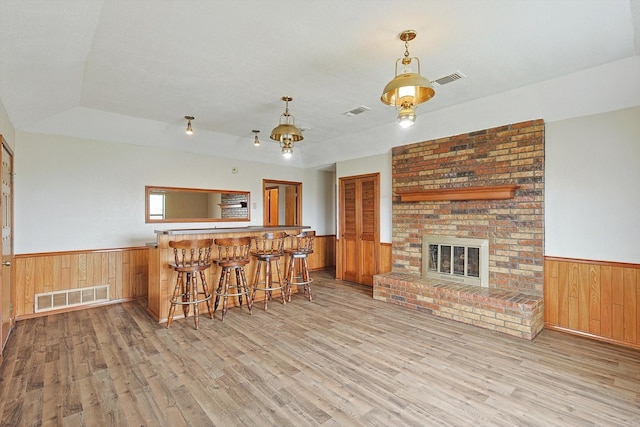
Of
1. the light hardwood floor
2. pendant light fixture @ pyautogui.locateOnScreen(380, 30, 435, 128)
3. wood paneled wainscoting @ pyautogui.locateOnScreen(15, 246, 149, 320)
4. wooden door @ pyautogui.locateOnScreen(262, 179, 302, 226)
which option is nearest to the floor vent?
wood paneled wainscoting @ pyautogui.locateOnScreen(15, 246, 149, 320)

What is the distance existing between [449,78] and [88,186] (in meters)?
5.01

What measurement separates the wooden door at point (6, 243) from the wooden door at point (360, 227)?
477 cm

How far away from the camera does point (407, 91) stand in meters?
2.37

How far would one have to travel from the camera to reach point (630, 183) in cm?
310

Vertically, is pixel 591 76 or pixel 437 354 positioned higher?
pixel 591 76

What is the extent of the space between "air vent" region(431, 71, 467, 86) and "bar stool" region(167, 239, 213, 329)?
3.21 meters

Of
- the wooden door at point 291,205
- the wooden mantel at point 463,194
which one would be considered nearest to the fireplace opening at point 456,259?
the wooden mantel at point 463,194

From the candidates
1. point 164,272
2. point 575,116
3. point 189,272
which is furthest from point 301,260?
point 575,116

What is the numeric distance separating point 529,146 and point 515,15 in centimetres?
190

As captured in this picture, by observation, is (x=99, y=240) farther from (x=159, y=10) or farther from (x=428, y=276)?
(x=428, y=276)

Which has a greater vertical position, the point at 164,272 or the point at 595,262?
the point at 595,262

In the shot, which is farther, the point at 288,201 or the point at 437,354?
the point at 288,201

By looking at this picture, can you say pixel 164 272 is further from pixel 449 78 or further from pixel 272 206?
pixel 272 206

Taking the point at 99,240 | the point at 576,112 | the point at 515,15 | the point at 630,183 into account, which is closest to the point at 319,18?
the point at 515,15
